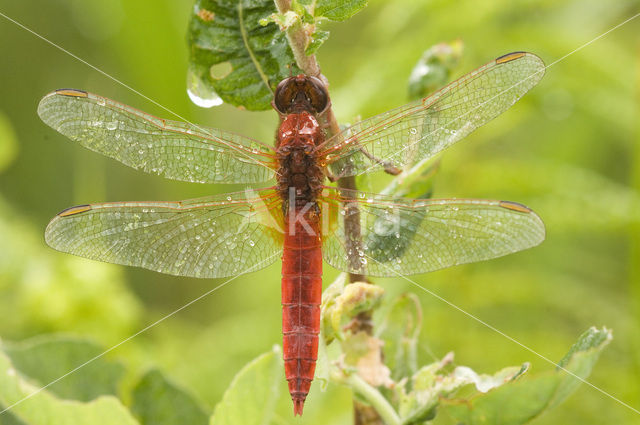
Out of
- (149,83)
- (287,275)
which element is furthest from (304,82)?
(149,83)

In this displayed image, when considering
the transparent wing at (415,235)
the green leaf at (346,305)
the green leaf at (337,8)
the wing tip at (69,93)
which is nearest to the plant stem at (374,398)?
the green leaf at (346,305)

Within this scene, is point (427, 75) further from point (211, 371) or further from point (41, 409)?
point (211, 371)

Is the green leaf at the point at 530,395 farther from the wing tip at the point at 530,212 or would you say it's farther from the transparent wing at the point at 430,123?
the transparent wing at the point at 430,123

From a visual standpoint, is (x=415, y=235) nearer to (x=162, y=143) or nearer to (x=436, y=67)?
(x=436, y=67)

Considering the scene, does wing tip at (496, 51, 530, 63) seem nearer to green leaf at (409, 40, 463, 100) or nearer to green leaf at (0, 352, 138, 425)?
green leaf at (409, 40, 463, 100)

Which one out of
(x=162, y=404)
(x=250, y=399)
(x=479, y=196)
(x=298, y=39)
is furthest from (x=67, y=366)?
(x=479, y=196)
